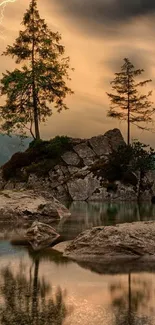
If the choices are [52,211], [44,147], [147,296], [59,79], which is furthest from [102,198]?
[147,296]

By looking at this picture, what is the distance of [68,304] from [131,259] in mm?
3777

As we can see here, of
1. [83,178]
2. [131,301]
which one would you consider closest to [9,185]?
[83,178]

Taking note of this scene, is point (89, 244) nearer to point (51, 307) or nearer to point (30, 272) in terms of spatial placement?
point (30, 272)

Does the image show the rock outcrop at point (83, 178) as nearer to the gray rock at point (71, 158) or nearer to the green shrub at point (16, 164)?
the gray rock at point (71, 158)

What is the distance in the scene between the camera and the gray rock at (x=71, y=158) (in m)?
48.6

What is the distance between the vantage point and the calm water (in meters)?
5.46

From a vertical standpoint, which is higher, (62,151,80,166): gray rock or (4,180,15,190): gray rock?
(62,151,80,166): gray rock

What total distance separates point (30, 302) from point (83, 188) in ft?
126

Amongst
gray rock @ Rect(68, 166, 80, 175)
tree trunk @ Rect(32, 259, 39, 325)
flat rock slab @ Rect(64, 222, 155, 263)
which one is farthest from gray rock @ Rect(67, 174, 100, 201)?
tree trunk @ Rect(32, 259, 39, 325)

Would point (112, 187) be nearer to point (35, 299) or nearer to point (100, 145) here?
point (100, 145)

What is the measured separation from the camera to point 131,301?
6.29 metres

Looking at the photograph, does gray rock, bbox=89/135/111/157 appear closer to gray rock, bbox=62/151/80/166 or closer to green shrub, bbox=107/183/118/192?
gray rock, bbox=62/151/80/166

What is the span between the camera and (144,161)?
150ft

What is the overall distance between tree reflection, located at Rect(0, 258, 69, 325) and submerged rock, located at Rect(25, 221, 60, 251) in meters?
4.24
